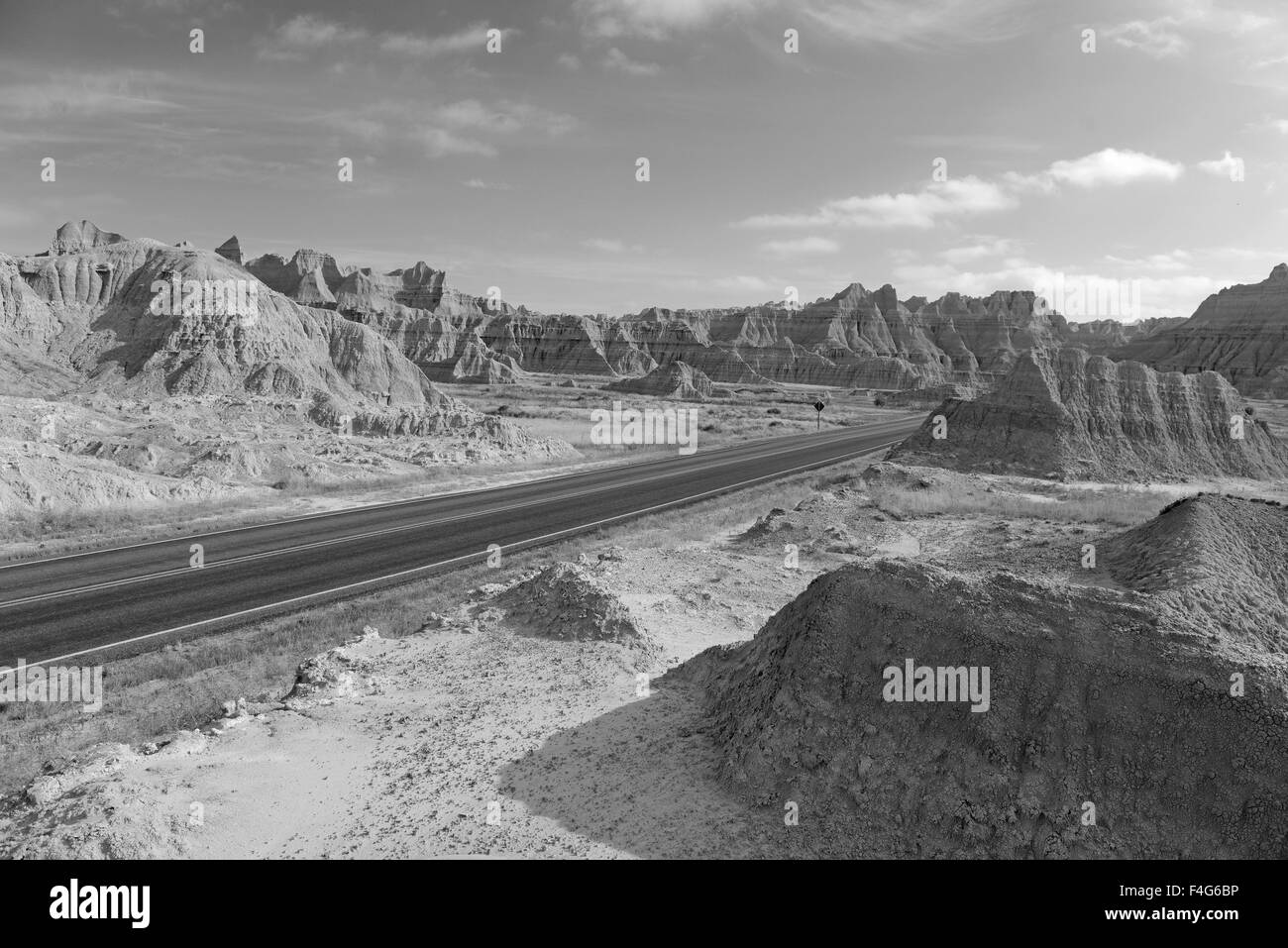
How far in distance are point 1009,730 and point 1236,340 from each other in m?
161

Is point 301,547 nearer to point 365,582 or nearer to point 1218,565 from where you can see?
point 365,582

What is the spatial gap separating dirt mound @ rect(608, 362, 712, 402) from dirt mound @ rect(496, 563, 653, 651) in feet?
306

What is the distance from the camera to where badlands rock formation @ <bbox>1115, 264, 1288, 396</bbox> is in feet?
391

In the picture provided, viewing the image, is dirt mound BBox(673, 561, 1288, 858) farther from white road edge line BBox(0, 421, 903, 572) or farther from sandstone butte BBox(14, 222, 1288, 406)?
sandstone butte BBox(14, 222, 1288, 406)

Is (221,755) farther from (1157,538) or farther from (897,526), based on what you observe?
(897,526)

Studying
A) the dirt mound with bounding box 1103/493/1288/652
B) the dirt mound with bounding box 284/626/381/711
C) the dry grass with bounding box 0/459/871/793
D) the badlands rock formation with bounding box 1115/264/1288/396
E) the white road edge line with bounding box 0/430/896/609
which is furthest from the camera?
the badlands rock formation with bounding box 1115/264/1288/396

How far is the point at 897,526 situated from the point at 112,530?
24.7 meters

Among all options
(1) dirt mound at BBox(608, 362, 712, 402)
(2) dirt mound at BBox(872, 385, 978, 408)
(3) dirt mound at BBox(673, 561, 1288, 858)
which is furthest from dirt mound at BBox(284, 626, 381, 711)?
(2) dirt mound at BBox(872, 385, 978, 408)

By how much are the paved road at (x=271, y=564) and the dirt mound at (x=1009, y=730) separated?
11.5 m

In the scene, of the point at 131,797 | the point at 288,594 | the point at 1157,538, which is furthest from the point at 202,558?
the point at 1157,538

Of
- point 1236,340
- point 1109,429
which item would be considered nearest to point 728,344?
point 1236,340

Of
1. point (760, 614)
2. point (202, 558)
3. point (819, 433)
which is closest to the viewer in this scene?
point (760, 614)

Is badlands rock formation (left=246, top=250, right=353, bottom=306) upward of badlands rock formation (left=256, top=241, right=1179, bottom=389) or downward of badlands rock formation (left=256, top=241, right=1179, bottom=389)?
upward
